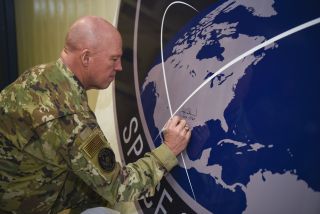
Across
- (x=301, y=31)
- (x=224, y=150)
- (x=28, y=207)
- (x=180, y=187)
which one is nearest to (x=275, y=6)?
(x=301, y=31)

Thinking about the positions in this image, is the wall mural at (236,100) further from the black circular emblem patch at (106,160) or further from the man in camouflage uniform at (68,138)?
the black circular emblem patch at (106,160)

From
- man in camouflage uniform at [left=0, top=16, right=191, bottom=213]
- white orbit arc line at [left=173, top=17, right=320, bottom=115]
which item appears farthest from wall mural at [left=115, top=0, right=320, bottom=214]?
man in camouflage uniform at [left=0, top=16, right=191, bottom=213]

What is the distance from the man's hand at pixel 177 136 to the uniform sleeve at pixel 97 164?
0.42 ft

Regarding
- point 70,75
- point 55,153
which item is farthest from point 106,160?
point 70,75

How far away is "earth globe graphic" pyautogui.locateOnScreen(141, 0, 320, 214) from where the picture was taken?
0.76 m

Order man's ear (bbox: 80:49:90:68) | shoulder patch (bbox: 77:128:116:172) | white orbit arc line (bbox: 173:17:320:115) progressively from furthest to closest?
man's ear (bbox: 80:49:90:68) < shoulder patch (bbox: 77:128:116:172) < white orbit arc line (bbox: 173:17:320:115)

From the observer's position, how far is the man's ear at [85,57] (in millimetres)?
979

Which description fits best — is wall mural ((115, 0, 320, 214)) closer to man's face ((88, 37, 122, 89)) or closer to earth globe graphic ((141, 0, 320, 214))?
earth globe graphic ((141, 0, 320, 214))

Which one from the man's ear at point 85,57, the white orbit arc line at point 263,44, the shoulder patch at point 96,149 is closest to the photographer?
the white orbit arc line at point 263,44

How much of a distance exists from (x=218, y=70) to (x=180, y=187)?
0.42 meters

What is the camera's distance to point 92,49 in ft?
3.19

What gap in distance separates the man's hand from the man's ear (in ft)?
1.12

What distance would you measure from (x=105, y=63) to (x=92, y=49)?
6 cm

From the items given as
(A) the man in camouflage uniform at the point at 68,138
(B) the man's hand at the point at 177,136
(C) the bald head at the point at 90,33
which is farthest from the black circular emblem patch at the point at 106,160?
(C) the bald head at the point at 90,33
